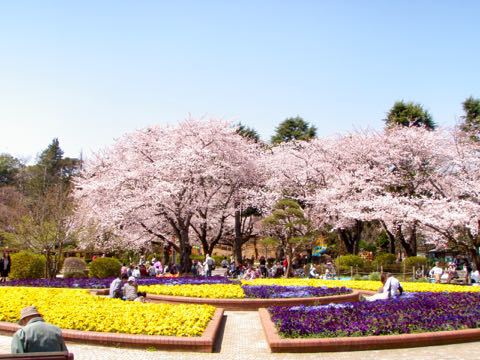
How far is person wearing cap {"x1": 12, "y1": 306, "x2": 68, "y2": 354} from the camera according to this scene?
5.71 m

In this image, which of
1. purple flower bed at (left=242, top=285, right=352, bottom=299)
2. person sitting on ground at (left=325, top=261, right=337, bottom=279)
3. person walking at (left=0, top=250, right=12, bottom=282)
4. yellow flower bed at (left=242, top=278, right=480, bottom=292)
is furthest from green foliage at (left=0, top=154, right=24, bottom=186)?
purple flower bed at (left=242, top=285, right=352, bottom=299)

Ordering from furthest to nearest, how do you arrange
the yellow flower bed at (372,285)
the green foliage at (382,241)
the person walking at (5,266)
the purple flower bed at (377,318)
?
the green foliage at (382,241) → the person walking at (5,266) → the yellow flower bed at (372,285) → the purple flower bed at (377,318)

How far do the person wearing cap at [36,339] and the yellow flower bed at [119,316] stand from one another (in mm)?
5031

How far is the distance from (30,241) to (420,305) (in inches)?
852

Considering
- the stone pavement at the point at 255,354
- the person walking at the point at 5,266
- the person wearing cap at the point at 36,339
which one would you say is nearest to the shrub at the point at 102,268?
the person walking at the point at 5,266

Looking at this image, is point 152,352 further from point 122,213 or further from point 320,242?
point 320,242

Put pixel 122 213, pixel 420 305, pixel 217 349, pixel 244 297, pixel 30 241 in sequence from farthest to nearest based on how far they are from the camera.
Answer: pixel 122 213
pixel 30 241
pixel 244 297
pixel 420 305
pixel 217 349

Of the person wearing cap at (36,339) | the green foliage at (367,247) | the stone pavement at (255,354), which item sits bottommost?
the stone pavement at (255,354)

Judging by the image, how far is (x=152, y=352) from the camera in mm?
10070

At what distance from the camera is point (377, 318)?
11.3 metres

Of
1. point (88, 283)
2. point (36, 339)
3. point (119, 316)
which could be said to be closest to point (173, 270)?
point (88, 283)

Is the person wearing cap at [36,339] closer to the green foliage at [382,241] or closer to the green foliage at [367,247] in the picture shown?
the green foliage at [367,247]

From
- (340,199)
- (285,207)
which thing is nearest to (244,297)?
(285,207)

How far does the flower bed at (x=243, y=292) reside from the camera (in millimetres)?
17484
